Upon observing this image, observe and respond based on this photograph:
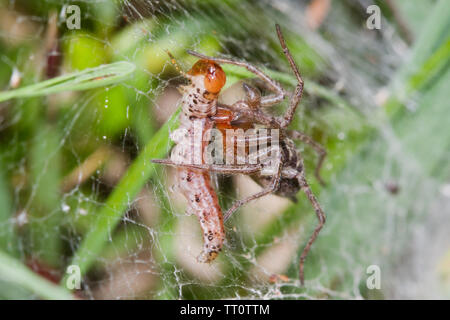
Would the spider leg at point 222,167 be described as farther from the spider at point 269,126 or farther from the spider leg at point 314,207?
the spider leg at point 314,207

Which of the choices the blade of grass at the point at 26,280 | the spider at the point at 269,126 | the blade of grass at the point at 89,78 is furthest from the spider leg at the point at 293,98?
the blade of grass at the point at 26,280

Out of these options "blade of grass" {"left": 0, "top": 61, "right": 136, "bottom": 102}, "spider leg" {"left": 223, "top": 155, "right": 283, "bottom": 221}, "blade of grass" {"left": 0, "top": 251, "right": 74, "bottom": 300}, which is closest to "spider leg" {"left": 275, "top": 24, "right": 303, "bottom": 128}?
"spider leg" {"left": 223, "top": 155, "right": 283, "bottom": 221}

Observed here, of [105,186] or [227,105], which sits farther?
[105,186]

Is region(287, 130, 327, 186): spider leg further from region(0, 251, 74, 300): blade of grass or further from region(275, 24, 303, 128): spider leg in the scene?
region(0, 251, 74, 300): blade of grass

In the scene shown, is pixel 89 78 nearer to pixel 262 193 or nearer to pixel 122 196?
pixel 122 196

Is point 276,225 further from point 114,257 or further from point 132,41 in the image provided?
point 132,41

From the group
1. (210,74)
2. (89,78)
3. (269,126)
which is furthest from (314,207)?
(89,78)

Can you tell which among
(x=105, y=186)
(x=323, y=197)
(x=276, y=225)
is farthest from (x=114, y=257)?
(x=323, y=197)
